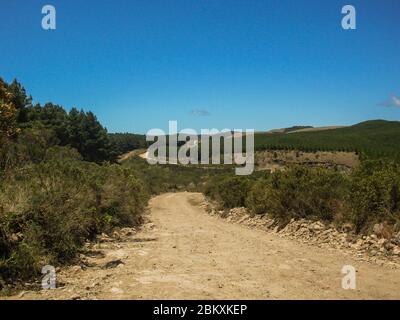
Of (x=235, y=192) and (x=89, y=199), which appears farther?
(x=235, y=192)

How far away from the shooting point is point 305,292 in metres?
7.38

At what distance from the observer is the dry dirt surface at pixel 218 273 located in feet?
23.4

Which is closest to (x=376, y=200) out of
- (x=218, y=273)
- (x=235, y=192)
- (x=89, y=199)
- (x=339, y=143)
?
(x=218, y=273)

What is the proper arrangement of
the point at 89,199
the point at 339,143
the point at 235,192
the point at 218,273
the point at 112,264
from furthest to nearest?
the point at 339,143 → the point at 235,192 → the point at 89,199 → the point at 112,264 → the point at 218,273

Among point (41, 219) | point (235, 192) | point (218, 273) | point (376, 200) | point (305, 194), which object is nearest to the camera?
point (218, 273)

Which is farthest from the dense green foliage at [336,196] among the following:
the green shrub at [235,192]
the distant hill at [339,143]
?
the distant hill at [339,143]

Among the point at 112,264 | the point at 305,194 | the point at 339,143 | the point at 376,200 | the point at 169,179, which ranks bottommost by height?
the point at 169,179

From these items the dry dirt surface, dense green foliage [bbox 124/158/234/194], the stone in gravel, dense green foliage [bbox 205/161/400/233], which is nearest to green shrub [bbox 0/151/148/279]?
the dry dirt surface

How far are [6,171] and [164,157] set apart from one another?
291ft

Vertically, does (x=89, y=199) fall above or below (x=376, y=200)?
below

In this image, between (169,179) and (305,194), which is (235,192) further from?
A: (169,179)

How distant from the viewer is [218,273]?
28.7 feet
